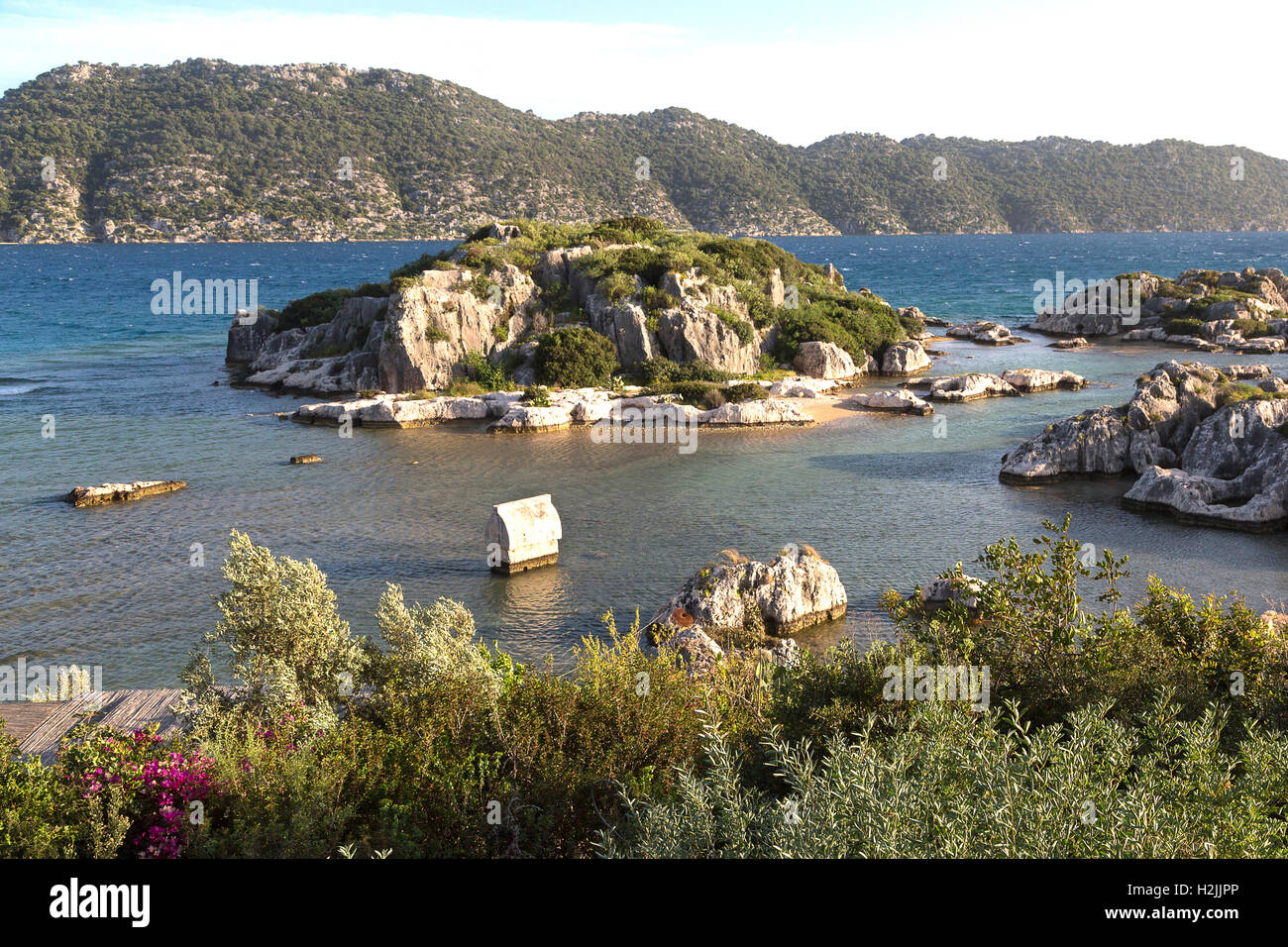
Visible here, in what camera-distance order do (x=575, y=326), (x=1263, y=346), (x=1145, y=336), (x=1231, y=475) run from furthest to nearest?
(x=1145, y=336) < (x=1263, y=346) < (x=575, y=326) < (x=1231, y=475)

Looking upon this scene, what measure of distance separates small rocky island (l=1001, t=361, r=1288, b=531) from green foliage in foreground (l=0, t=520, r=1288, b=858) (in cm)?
1546

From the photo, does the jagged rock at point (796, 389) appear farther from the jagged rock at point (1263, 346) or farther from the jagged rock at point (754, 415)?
the jagged rock at point (1263, 346)

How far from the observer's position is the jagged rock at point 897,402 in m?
45.7

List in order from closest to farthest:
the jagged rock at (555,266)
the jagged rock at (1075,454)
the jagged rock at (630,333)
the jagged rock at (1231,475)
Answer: the jagged rock at (1231,475), the jagged rock at (1075,454), the jagged rock at (630,333), the jagged rock at (555,266)

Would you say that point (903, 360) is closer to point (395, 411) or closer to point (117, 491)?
point (395, 411)

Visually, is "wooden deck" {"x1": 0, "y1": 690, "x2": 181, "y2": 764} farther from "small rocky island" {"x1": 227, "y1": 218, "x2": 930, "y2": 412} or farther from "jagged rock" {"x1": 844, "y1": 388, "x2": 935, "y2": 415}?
"jagged rock" {"x1": 844, "y1": 388, "x2": 935, "y2": 415}

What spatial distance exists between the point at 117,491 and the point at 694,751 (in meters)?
28.4

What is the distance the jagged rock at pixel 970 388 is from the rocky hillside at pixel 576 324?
295 inches

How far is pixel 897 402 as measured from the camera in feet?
151

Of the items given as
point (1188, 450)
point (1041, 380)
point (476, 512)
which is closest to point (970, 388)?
point (1041, 380)

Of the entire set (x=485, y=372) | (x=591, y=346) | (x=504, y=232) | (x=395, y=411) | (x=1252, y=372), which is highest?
(x=504, y=232)

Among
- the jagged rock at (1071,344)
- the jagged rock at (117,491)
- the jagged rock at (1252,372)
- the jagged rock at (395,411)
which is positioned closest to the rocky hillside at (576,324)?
the jagged rock at (395,411)

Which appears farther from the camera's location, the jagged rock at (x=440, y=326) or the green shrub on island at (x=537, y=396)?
the jagged rock at (x=440, y=326)

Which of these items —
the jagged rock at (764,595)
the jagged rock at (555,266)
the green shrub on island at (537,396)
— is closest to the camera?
the jagged rock at (764,595)
